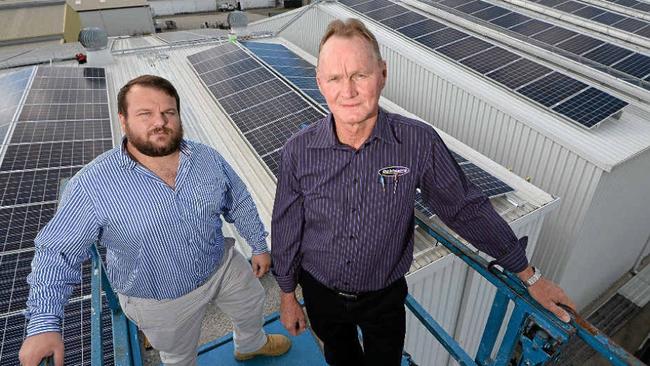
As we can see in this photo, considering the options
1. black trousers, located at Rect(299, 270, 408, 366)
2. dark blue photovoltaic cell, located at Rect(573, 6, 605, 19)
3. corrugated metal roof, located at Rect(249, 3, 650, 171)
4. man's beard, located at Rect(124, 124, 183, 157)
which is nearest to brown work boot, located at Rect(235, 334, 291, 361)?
black trousers, located at Rect(299, 270, 408, 366)

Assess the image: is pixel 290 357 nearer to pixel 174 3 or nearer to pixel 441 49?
pixel 441 49

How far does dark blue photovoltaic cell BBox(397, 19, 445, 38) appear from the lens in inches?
614

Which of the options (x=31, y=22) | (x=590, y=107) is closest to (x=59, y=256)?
(x=590, y=107)

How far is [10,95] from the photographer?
424 inches

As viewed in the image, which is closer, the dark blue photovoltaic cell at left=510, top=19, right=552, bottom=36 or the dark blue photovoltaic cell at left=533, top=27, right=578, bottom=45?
the dark blue photovoltaic cell at left=533, top=27, right=578, bottom=45

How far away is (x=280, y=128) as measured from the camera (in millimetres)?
9406

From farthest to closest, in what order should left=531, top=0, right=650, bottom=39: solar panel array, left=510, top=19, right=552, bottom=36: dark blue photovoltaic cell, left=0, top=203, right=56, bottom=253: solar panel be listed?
1. left=531, top=0, right=650, bottom=39: solar panel array
2. left=510, top=19, right=552, bottom=36: dark blue photovoltaic cell
3. left=0, top=203, right=56, bottom=253: solar panel

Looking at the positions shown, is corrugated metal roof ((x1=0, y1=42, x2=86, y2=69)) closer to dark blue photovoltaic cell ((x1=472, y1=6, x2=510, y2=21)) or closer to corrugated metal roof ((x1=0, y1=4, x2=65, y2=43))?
corrugated metal roof ((x1=0, y1=4, x2=65, y2=43))

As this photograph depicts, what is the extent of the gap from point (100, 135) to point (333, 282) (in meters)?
8.32

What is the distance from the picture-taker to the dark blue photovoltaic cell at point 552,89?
1129 cm

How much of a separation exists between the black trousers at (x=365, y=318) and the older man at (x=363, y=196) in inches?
0.6

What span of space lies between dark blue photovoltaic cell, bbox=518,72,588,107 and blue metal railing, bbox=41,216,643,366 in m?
9.74

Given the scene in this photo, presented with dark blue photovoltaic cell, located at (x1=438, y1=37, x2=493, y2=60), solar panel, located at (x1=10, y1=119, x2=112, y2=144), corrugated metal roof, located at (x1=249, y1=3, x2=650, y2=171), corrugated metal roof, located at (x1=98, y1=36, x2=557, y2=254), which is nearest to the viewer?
corrugated metal roof, located at (x1=98, y1=36, x2=557, y2=254)

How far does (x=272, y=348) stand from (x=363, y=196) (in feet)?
8.75
